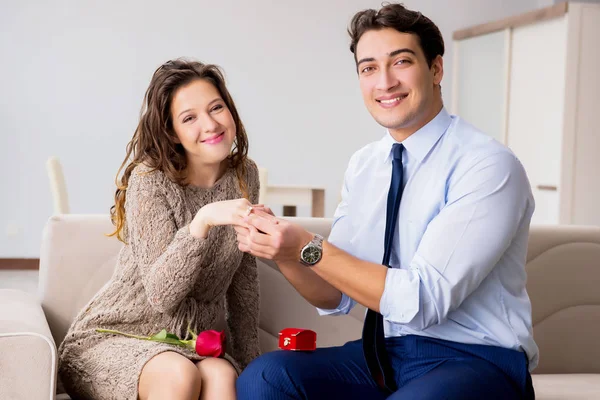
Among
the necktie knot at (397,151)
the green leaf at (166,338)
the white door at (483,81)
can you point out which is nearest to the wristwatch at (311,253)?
the necktie knot at (397,151)

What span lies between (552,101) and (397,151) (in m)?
4.28

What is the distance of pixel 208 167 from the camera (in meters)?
1.98

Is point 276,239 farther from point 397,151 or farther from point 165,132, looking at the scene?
point 165,132

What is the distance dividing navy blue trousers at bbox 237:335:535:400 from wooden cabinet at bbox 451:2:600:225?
13.3 feet

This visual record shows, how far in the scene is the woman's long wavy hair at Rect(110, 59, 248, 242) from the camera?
1.95m

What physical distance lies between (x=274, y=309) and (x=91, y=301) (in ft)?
1.58

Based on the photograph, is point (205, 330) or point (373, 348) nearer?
point (373, 348)

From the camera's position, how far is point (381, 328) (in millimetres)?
1626

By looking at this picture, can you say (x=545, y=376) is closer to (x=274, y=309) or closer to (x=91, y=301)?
(x=274, y=309)

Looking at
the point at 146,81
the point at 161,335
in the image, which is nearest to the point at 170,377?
the point at 161,335

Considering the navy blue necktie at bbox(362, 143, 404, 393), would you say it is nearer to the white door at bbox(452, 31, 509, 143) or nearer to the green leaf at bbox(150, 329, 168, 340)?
the green leaf at bbox(150, 329, 168, 340)

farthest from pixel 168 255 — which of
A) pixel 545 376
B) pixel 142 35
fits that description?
pixel 142 35

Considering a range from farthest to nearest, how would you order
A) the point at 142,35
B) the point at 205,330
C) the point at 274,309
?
1. the point at 142,35
2. the point at 274,309
3. the point at 205,330

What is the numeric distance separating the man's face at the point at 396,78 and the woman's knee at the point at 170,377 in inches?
25.9
